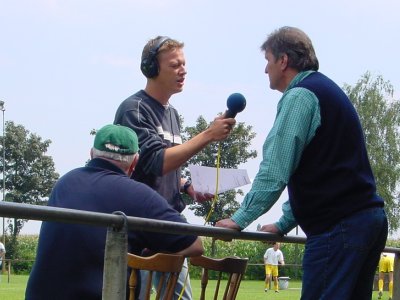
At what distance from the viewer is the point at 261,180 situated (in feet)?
12.6

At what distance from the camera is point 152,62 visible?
507 cm

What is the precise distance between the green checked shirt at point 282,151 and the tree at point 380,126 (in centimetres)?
6126

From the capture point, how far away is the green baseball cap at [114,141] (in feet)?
13.2

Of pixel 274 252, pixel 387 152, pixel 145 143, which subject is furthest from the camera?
pixel 387 152

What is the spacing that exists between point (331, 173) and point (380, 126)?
207 feet

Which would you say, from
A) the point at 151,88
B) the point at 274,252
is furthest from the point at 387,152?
the point at 151,88

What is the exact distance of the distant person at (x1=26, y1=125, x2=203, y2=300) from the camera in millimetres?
3523

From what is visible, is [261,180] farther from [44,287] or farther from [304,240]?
[44,287]

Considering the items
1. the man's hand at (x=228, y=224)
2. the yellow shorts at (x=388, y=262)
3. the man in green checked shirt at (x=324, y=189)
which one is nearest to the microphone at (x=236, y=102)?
the man in green checked shirt at (x=324, y=189)

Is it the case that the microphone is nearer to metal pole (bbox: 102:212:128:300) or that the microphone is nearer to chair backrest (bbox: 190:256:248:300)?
chair backrest (bbox: 190:256:248:300)

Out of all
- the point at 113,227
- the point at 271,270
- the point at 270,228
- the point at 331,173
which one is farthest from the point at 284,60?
the point at 271,270

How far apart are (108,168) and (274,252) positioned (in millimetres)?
36514

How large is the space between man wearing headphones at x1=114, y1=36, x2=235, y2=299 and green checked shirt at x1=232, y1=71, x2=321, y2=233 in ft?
2.26

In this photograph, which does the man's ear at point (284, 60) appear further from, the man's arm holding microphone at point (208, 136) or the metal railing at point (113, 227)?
the metal railing at point (113, 227)
